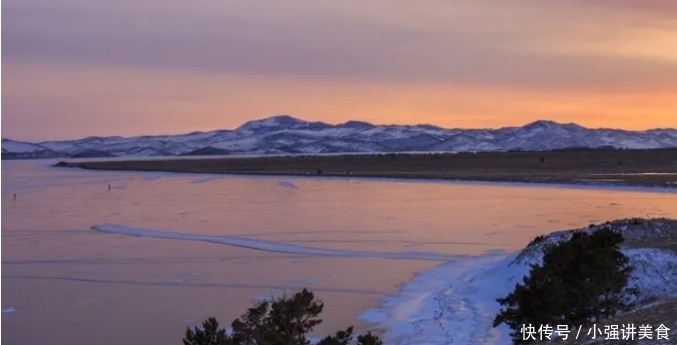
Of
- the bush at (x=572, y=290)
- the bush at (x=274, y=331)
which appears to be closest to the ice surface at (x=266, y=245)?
the bush at (x=572, y=290)

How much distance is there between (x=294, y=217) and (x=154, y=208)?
7.64 meters

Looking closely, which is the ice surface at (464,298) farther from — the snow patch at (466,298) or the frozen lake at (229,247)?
the frozen lake at (229,247)

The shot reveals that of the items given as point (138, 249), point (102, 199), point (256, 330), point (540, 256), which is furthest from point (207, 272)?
point (102, 199)

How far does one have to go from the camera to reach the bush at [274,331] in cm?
816

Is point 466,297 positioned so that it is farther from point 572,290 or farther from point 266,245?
point 266,245

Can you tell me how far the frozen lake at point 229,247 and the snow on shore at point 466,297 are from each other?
0.47m

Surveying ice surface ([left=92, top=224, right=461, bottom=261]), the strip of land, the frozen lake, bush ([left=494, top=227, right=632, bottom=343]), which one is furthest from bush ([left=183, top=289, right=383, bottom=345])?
the strip of land

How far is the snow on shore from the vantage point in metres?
11.3

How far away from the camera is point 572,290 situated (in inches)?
412

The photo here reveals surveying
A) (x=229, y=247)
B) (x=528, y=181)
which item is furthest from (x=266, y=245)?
(x=528, y=181)

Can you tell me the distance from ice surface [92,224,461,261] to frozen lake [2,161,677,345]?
0.16 feet

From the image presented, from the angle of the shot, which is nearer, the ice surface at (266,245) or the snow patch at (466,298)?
the snow patch at (466,298)

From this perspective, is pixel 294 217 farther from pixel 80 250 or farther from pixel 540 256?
pixel 540 256

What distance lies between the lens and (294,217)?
1123 inches
